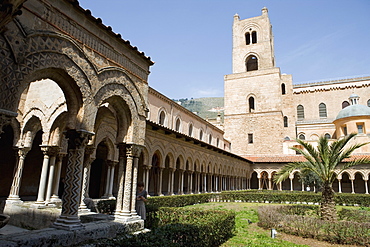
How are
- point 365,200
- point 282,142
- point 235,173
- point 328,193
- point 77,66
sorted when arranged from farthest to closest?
point 282,142, point 235,173, point 365,200, point 328,193, point 77,66

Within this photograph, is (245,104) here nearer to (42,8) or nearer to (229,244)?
(229,244)

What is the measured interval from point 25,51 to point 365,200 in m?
23.8

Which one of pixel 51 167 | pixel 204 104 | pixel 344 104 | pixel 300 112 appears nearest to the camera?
Answer: pixel 51 167

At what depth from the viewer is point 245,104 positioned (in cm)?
3797

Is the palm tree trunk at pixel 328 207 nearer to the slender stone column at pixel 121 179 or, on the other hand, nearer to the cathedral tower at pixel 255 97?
the slender stone column at pixel 121 179

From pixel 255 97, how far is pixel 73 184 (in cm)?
3427

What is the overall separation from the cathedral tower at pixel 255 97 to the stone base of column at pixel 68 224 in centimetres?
3229

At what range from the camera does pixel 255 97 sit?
37531mm

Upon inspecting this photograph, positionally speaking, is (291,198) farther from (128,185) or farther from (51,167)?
(51,167)

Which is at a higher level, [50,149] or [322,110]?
[322,110]

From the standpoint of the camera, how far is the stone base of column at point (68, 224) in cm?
557

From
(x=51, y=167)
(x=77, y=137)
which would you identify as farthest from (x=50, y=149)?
(x=77, y=137)

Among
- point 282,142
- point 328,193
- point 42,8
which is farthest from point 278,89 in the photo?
point 42,8

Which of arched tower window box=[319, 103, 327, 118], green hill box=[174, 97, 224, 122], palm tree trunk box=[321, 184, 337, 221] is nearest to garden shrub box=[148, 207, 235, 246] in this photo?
palm tree trunk box=[321, 184, 337, 221]
